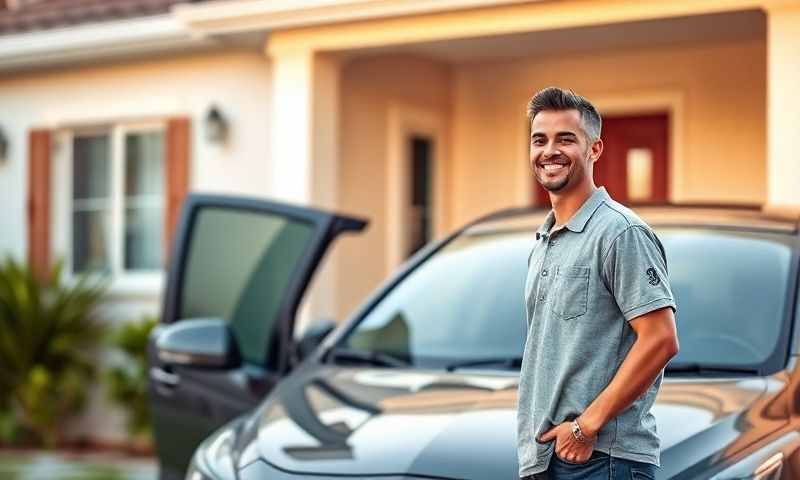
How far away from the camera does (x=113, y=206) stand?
10859 mm

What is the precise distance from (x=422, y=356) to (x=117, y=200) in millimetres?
7097

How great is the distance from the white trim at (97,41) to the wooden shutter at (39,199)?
2.24 ft

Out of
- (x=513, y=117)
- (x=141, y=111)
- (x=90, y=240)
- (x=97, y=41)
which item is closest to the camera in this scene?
(x=97, y=41)

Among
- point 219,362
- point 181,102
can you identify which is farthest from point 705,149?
point 219,362

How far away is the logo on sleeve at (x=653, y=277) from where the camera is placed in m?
2.43

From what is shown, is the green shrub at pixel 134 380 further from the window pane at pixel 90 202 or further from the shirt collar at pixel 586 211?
the shirt collar at pixel 586 211

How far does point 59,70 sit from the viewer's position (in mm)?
10859

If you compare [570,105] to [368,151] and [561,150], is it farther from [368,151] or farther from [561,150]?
[368,151]

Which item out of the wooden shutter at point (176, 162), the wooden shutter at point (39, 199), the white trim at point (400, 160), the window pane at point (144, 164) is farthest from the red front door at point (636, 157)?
the wooden shutter at point (39, 199)

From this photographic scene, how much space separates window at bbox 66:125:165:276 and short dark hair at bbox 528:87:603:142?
8316 mm

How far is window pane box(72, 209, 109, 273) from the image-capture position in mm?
11008

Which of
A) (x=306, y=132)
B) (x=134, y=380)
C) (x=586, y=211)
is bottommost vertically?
(x=134, y=380)

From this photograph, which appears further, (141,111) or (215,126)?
(141,111)

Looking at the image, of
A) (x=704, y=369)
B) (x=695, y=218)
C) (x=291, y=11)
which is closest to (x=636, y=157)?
(x=291, y=11)
